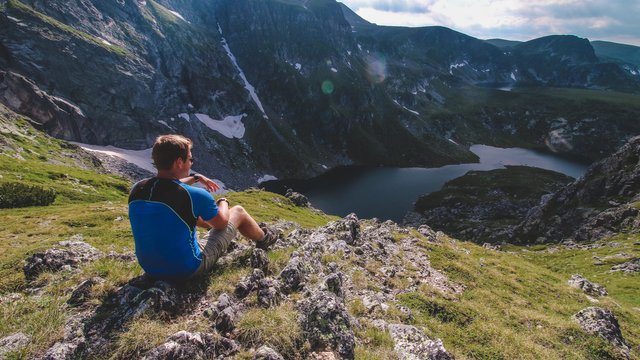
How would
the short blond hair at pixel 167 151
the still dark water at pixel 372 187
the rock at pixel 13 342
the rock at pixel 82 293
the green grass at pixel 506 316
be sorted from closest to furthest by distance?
the rock at pixel 13 342
the short blond hair at pixel 167 151
the rock at pixel 82 293
the green grass at pixel 506 316
the still dark water at pixel 372 187

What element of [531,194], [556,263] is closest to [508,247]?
[556,263]

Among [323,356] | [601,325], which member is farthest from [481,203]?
[323,356]

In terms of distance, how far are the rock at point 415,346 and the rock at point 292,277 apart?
2993 millimetres

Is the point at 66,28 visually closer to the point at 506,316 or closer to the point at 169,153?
the point at 169,153

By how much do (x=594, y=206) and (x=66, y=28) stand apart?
16318 cm

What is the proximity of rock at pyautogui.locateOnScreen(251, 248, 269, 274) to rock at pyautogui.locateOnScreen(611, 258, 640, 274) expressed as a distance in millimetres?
41985

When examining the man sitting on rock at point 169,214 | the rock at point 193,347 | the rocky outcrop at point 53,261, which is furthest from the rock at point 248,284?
the rocky outcrop at point 53,261

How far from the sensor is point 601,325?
1486 centimetres

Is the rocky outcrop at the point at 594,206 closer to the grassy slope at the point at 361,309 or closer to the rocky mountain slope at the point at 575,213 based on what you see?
the rocky mountain slope at the point at 575,213

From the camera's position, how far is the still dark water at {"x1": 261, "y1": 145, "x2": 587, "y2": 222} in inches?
5014

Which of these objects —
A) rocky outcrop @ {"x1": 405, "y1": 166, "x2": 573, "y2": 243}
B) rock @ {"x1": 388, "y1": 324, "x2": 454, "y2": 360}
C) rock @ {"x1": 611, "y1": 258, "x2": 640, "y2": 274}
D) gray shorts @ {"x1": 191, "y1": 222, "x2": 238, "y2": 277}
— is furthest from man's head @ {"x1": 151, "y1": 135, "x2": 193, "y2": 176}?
rocky outcrop @ {"x1": 405, "y1": 166, "x2": 573, "y2": 243}

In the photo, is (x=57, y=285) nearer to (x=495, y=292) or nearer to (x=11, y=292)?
(x=11, y=292)

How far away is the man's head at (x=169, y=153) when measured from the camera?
335 inches

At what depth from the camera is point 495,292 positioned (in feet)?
61.3
